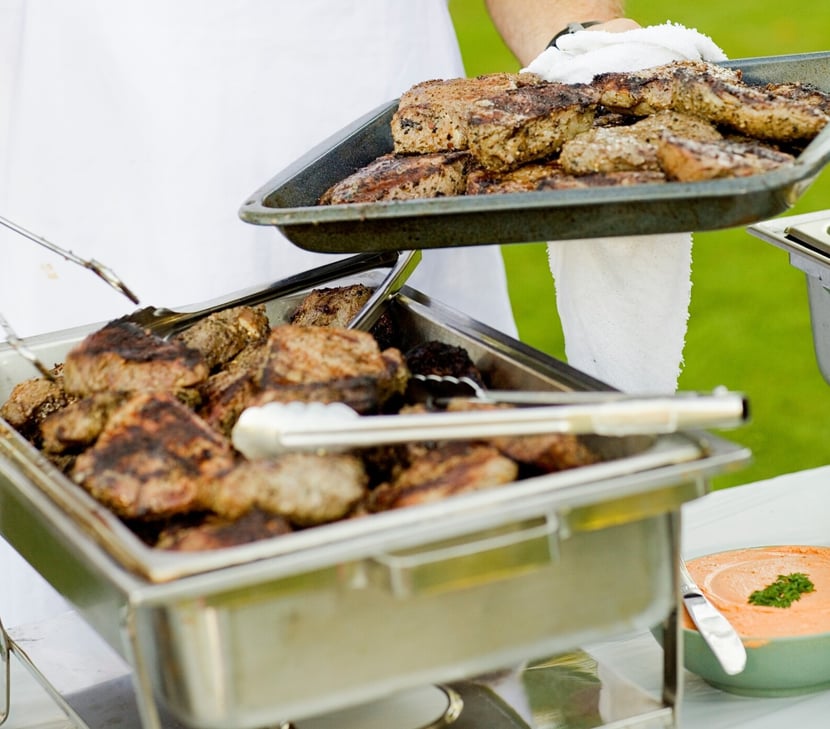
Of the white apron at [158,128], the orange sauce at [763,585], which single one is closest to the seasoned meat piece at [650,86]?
the orange sauce at [763,585]

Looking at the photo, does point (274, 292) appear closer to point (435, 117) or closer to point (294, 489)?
point (435, 117)

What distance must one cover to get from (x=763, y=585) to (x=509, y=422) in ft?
2.28

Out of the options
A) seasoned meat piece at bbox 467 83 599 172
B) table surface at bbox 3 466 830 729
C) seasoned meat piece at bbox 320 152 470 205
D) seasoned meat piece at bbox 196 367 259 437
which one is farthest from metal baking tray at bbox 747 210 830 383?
seasoned meat piece at bbox 196 367 259 437

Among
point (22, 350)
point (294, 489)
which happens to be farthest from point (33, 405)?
point (294, 489)

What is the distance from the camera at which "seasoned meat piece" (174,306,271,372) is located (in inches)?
61.4

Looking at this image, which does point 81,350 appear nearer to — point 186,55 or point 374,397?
point 374,397

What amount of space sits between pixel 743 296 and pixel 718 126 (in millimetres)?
4284

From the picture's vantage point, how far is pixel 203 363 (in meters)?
1.43

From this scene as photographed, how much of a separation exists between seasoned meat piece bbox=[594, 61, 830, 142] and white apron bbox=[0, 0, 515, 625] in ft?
2.48

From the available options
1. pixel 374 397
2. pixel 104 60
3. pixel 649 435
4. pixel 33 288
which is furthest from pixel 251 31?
pixel 649 435

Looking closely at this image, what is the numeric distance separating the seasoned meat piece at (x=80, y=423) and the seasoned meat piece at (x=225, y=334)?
0.21 m

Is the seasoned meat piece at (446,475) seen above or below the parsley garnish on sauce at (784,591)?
above

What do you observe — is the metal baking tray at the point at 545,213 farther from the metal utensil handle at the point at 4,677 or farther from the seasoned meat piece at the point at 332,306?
the metal utensil handle at the point at 4,677

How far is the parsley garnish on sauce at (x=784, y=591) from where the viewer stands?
1.58 meters
